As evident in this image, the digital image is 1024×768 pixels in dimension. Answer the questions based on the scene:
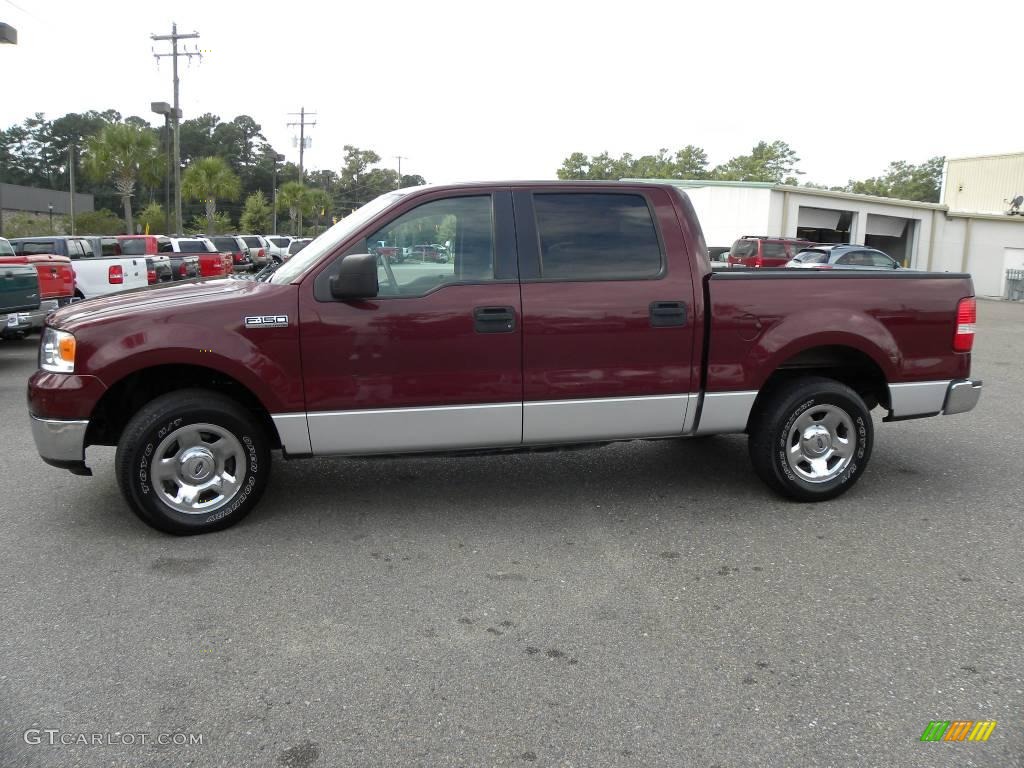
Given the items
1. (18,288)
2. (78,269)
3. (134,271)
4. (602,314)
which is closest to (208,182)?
(134,271)

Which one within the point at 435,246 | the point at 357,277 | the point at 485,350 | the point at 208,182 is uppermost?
the point at 208,182

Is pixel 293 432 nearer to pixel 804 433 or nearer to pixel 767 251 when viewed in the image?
pixel 804 433

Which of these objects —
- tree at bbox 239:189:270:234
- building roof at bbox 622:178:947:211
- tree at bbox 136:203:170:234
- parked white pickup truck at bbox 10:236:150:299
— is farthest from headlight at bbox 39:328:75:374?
tree at bbox 239:189:270:234

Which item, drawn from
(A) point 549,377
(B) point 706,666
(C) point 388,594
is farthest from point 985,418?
(C) point 388,594

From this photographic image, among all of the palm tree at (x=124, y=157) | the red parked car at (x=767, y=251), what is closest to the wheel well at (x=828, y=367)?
the red parked car at (x=767, y=251)

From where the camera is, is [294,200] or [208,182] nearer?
[208,182]

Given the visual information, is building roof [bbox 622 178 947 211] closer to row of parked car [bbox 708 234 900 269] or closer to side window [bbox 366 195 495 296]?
row of parked car [bbox 708 234 900 269]

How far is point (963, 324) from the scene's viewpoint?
17.7 ft

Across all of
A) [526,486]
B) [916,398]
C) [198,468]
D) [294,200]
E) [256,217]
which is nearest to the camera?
[198,468]

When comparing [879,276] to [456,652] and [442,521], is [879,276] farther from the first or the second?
[456,652]

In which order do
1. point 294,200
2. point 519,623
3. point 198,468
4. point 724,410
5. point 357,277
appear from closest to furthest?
point 519,623 < point 357,277 < point 198,468 < point 724,410 < point 294,200

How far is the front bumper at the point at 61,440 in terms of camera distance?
4570 mm

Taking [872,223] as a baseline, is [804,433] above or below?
below

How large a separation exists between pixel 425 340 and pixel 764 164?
83239 millimetres
